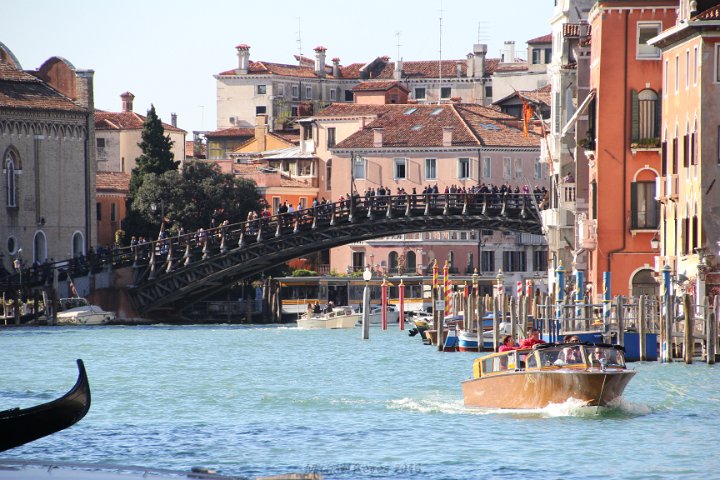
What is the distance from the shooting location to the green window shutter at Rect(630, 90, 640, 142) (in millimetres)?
49344

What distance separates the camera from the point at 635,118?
4956cm

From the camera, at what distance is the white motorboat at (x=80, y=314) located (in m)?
64.2

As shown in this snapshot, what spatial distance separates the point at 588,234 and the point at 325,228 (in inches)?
487

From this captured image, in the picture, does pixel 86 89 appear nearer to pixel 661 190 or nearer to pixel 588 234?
pixel 588 234

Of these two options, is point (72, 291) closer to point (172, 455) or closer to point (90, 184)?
point (90, 184)

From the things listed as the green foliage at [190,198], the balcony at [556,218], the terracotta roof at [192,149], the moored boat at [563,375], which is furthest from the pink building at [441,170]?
the moored boat at [563,375]

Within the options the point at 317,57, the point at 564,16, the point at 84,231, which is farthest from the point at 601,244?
the point at 317,57

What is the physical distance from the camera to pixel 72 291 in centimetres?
6562

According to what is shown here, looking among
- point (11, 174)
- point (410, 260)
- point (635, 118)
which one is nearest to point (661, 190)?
point (635, 118)

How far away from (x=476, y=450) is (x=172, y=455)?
157 inches

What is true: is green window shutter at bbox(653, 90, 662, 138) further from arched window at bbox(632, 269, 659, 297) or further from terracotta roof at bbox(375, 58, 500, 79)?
terracotta roof at bbox(375, 58, 500, 79)

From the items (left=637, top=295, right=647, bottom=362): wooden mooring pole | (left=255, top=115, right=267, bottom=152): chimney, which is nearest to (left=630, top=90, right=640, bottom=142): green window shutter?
(left=637, top=295, right=647, bottom=362): wooden mooring pole

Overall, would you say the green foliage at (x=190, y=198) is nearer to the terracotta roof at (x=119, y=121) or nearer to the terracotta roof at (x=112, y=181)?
the terracotta roof at (x=112, y=181)

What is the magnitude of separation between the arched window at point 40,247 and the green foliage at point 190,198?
8.26 m
